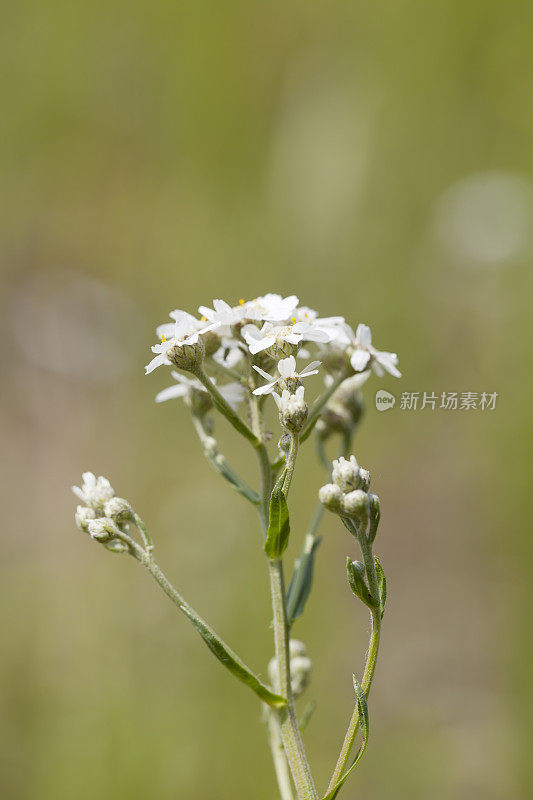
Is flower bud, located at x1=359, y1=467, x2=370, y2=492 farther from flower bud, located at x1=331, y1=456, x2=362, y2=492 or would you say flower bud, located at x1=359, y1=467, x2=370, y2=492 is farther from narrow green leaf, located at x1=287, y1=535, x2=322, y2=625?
narrow green leaf, located at x1=287, y1=535, x2=322, y2=625

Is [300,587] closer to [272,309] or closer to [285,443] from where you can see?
[285,443]

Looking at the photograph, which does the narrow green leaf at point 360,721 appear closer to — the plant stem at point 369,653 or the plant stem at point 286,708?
the plant stem at point 369,653

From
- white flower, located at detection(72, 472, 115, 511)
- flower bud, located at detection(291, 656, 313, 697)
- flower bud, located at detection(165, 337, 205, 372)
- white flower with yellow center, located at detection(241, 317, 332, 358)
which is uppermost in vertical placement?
white flower with yellow center, located at detection(241, 317, 332, 358)

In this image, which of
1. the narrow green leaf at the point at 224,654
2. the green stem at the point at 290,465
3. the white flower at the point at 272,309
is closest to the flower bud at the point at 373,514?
the green stem at the point at 290,465

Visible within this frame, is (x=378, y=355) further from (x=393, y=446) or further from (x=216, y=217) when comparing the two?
(x=216, y=217)

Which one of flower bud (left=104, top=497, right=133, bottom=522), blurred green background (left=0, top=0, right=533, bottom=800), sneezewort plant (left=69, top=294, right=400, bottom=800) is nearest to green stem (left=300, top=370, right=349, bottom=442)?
A: sneezewort plant (left=69, top=294, right=400, bottom=800)
